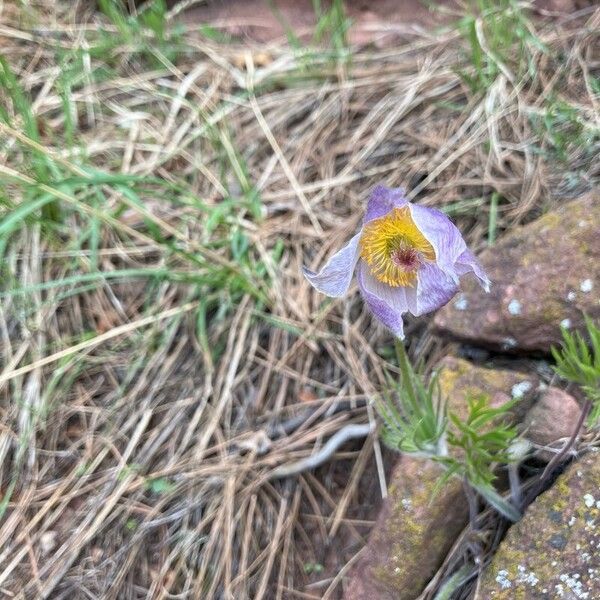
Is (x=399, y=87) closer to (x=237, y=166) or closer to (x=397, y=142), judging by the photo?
(x=397, y=142)

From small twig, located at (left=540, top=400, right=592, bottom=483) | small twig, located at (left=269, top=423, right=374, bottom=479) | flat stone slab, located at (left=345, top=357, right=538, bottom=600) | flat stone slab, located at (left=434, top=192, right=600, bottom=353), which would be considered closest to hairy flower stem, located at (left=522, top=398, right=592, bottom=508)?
small twig, located at (left=540, top=400, right=592, bottom=483)

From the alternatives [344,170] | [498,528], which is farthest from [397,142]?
[498,528]

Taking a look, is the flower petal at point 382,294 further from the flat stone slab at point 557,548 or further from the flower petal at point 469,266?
the flat stone slab at point 557,548

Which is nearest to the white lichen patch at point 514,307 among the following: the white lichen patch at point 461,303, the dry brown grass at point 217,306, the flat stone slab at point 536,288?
the flat stone slab at point 536,288

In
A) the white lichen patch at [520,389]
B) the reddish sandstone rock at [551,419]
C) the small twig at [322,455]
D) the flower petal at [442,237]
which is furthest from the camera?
the small twig at [322,455]

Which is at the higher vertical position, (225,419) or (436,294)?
(436,294)

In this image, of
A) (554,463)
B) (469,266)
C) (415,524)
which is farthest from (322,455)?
(469,266)
